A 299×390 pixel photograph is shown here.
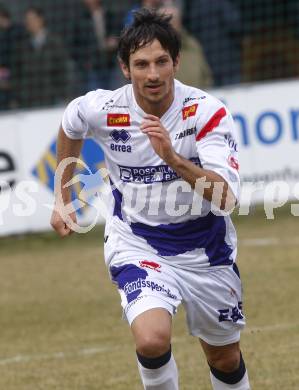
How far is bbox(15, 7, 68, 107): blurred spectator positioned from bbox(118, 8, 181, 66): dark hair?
9.30 meters

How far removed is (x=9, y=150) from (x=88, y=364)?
235 inches

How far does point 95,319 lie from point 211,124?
398 cm

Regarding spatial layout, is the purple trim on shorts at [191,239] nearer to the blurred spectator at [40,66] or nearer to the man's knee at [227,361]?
the man's knee at [227,361]

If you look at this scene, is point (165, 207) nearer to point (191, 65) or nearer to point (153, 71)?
point (153, 71)

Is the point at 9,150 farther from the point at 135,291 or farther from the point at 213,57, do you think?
the point at 135,291

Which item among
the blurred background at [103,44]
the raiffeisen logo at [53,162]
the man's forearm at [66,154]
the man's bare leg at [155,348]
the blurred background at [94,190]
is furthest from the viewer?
the blurred background at [103,44]

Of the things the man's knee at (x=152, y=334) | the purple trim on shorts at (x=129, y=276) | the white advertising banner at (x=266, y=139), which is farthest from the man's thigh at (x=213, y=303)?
the white advertising banner at (x=266, y=139)

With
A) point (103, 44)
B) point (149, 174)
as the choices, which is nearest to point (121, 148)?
point (149, 174)

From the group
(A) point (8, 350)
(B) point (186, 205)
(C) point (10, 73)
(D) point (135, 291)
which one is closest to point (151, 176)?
(B) point (186, 205)

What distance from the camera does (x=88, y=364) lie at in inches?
315

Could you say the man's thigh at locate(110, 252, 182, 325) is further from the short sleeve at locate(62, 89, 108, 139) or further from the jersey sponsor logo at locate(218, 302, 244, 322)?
the short sleeve at locate(62, 89, 108, 139)

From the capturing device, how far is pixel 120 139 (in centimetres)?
618

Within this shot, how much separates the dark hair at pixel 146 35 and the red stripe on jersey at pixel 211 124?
0.36 meters

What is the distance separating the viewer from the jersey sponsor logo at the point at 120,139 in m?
6.15
